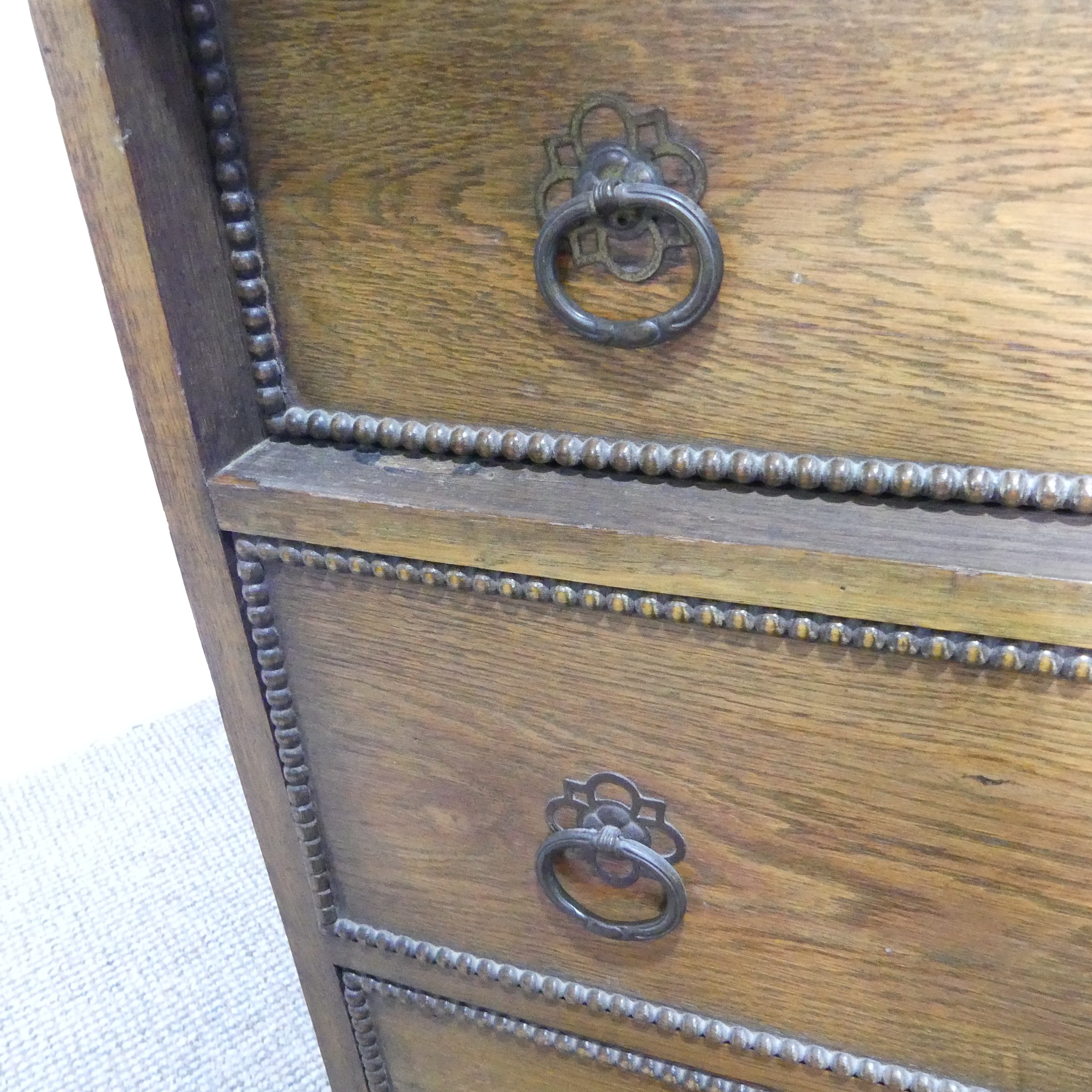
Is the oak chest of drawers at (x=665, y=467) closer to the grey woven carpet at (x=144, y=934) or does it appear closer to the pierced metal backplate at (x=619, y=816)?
the pierced metal backplate at (x=619, y=816)

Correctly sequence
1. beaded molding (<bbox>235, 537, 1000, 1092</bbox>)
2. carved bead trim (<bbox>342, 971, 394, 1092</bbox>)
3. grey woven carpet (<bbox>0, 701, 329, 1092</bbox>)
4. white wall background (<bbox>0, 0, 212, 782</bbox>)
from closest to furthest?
beaded molding (<bbox>235, 537, 1000, 1092</bbox>) → carved bead trim (<bbox>342, 971, 394, 1092</bbox>) → grey woven carpet (<bbox>0, 701, 329, 1092</bbox>) → white wall background (<bbox>0, 0, 212, 782</bbox>)

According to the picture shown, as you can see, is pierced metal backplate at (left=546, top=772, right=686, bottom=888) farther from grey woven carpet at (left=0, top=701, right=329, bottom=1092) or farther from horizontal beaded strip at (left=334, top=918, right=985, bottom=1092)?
grey woven carpet at (left=0, top=701, right=329, bottom=1092)

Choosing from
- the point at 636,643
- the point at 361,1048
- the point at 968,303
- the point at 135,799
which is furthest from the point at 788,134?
the point at 135,799

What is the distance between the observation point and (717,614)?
37 centimetres

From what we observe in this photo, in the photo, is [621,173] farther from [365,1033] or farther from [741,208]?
[365,1033]

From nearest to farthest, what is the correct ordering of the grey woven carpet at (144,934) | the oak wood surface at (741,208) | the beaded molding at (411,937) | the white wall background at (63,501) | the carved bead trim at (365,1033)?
the oak wood surface at (741,208) → the beaded molding at (411,937) → the carved bead trim at (365,1033) → the grey woven carpet at (144,934) → the white wall background at (63,501)

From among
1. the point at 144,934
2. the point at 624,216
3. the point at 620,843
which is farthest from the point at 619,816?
the point at 144,934

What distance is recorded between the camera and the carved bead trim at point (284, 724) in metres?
0.45

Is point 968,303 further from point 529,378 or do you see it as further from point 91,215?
point 91,215

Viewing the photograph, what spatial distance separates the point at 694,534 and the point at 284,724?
0.23 metres

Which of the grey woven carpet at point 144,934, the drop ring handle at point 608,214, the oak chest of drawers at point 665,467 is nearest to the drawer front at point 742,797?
the oak chest of drawers at point 665,467

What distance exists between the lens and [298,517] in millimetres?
415

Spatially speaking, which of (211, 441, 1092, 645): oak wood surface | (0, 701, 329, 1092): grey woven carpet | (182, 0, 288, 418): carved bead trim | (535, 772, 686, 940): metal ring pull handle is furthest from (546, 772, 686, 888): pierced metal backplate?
(0, 701, 329, 1092): grey woven carpet

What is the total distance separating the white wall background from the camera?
99 cm
